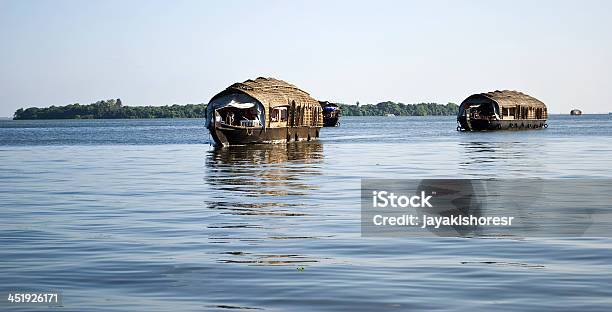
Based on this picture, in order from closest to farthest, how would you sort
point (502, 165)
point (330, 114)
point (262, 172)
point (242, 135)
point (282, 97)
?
point (262, 172) < point (502, 165) < point (242, 135) < point (282, 97) < point (330, 114)

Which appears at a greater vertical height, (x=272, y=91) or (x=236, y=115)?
(x=272, y=91)

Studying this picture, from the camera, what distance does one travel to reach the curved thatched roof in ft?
420

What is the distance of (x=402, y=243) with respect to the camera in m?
19.2

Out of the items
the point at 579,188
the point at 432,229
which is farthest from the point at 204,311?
the point at 579,188

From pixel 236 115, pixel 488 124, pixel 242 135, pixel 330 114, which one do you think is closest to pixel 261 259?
pixel 242 135

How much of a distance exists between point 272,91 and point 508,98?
58427mm

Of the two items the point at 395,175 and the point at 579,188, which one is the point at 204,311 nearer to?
the point at 579,188

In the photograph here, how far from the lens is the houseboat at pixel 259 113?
253 ft

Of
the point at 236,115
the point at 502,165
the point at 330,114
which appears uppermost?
the point at 236,115

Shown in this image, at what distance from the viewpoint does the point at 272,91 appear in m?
84.8

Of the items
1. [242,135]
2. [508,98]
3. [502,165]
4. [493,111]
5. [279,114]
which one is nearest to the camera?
[502,165]

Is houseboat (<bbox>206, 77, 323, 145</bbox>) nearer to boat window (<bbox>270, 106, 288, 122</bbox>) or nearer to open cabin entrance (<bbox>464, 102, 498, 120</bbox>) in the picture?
boat window (<bbox>270, 106, 288, 122</bbox>)

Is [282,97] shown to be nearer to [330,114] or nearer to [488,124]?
[488,124]

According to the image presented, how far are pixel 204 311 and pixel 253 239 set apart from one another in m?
7.23
